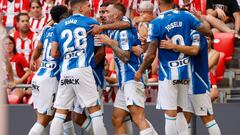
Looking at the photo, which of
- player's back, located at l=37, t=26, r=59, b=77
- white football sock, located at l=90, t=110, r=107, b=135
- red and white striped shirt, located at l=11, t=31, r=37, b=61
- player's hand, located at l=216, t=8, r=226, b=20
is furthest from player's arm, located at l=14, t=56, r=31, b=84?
player's hand, located at l=216, t=8, r=226, b=20

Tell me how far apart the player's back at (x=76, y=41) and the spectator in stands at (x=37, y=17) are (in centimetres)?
428

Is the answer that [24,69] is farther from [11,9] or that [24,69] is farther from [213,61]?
[213,61]

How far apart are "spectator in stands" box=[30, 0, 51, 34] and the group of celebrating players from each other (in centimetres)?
357

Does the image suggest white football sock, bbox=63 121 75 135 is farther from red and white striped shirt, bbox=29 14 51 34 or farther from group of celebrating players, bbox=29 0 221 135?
red and white striped shirt, bbox=29 14 51 34

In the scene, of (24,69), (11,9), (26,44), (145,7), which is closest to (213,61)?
(145,7)

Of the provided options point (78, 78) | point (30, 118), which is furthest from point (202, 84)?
point (30, 118)

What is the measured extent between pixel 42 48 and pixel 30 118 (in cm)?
210

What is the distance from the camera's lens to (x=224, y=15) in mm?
10688

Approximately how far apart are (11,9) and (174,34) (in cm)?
645

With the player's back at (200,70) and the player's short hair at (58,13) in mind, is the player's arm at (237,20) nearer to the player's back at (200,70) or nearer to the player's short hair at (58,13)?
the player's back at (200,70)

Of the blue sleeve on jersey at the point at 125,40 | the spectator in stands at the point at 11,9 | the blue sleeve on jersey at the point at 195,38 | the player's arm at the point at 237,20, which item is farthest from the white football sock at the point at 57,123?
the spectator in stands at the point at 11,9

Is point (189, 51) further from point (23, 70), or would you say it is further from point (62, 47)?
point (23, 70)

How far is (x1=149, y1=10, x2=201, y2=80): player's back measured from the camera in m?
7.08

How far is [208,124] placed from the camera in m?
7.56
